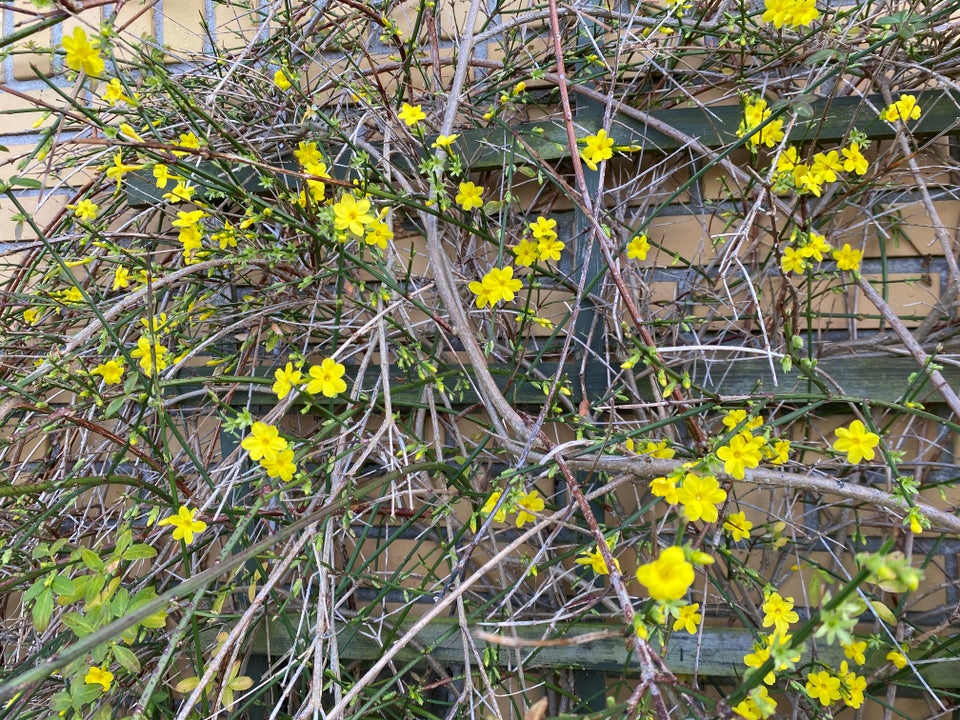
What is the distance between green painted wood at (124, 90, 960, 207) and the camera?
1.34m

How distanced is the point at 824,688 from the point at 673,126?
1188 mm

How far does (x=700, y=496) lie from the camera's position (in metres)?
0.82

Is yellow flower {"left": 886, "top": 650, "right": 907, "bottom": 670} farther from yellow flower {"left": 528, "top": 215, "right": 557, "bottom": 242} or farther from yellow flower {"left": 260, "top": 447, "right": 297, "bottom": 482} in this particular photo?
yellow flower {"left": 260, "top": 447, "right": 297, "bottom": 482}

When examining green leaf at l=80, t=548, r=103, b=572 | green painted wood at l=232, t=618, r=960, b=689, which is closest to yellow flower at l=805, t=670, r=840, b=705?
green painted wood at l=232, t=618, r=960, b=689

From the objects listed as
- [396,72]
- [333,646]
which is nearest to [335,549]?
[333,646]

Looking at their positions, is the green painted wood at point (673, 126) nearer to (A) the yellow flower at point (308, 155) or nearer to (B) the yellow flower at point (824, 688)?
(A) the yellow flower at point (308, 155)

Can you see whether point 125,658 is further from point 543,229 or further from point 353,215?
point 543,229

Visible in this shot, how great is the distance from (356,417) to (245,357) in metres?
0.31

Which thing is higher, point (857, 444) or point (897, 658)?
point (857, 444)

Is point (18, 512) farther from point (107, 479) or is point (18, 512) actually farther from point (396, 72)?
point (396, 72)

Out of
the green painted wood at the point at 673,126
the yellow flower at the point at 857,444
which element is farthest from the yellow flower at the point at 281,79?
the yellow flower at the point at 857,444

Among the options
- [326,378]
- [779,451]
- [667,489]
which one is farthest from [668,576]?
[326,378]

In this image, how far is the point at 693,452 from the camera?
1.12m

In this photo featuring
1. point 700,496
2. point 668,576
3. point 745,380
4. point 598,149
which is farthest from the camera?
point 745,380
